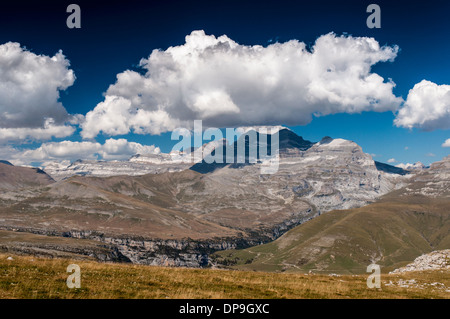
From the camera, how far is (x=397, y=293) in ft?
106

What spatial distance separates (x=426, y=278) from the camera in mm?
45562

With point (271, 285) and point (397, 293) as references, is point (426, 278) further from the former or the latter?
point (271, 285)

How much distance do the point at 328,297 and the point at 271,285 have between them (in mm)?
6864

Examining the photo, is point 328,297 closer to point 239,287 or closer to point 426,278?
point 239,287
